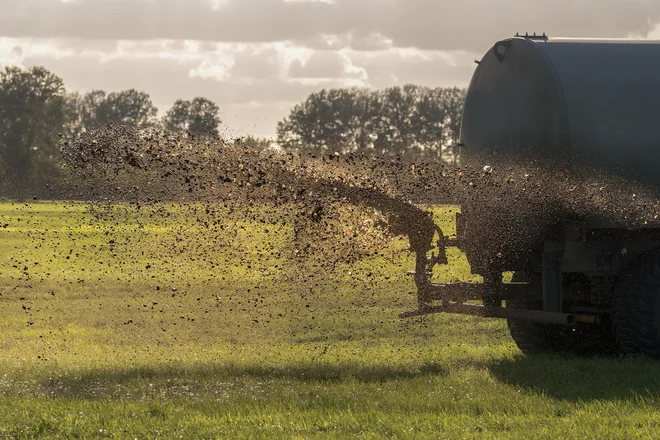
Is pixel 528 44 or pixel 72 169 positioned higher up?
pixel 528 44

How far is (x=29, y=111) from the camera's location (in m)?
99.6

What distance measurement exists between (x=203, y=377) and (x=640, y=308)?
16.0ft

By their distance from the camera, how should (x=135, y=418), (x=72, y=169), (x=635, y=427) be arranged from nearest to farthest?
(x=635, y=427) < (x=135, y=418) < (x=72, y=169)

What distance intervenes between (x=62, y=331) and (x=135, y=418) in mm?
7676

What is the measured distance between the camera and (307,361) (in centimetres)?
1171

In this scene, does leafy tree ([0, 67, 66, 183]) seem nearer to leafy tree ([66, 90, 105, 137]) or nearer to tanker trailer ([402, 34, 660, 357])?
leafy tree ([66, 90, 105, 137])

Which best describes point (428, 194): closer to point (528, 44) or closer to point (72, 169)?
point (528, 44)

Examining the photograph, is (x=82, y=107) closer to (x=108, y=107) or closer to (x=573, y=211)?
(x=108, y=107)

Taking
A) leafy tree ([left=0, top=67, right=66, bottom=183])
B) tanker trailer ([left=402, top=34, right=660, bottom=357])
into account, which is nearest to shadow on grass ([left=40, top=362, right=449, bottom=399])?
tanker trailer ([left=402, top=34, right=660, bottom=357])

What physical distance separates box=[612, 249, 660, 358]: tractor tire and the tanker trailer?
0.01 m

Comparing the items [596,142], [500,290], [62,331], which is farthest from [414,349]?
[62,331]

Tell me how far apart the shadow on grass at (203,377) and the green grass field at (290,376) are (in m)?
0.03

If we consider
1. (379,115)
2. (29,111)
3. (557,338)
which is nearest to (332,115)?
(379,115)

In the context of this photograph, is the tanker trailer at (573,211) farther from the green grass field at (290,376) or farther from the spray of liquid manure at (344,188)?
the green grass field at (290,376)
